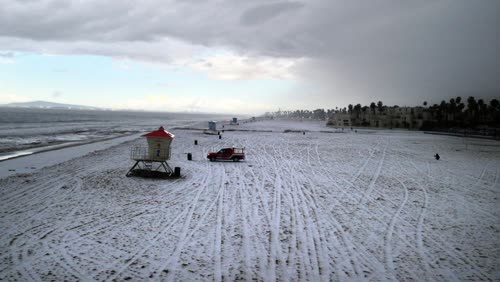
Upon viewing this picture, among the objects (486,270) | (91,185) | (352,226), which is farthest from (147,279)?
(91,185)

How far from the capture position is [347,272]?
8.07 m

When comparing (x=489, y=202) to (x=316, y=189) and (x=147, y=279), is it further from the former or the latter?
(x=147, y=279)

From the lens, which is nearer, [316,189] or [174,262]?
[174,262]

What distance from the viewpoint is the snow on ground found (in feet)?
26.7

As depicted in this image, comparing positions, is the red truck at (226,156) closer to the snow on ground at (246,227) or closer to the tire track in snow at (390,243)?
the snow on ground at (246,227)

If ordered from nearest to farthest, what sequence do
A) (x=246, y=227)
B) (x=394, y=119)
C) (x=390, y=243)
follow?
(x=390, y=243) → (x=246, y=227) → (x=394, y=119)

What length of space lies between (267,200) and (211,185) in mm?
4363

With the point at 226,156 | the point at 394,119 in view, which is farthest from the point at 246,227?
the point at 394,119

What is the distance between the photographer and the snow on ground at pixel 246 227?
321 inches

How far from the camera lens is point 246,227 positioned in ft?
36.8

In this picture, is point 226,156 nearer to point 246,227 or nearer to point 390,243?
point 246,227

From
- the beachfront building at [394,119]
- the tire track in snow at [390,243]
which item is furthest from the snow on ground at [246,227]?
the beachfront building at [394,119]

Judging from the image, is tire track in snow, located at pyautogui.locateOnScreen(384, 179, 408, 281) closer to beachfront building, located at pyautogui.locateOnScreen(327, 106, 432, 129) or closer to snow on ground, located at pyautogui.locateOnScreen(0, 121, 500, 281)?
snow on ground, located at pyautogui.locateOnScreen(0, 121, 500, 281)

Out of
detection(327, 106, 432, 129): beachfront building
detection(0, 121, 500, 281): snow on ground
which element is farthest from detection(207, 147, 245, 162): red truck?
detection(327, 106, 432, 129): beachfront building
